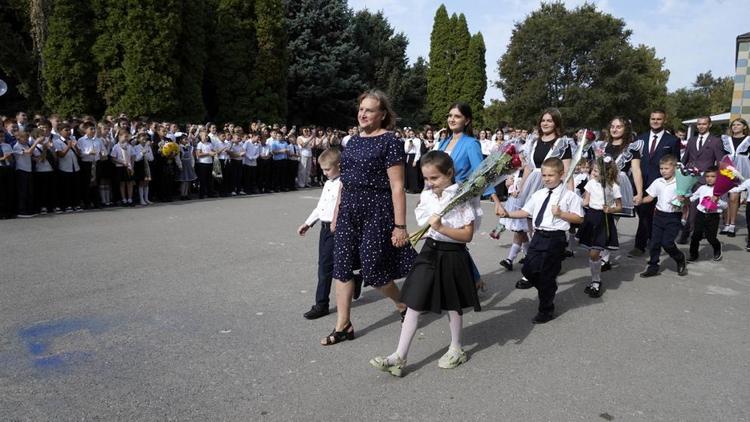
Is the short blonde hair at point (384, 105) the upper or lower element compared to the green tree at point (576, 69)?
lower

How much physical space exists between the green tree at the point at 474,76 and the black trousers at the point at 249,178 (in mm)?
28548

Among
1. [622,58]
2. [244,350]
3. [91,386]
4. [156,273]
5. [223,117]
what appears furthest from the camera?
[622,58]

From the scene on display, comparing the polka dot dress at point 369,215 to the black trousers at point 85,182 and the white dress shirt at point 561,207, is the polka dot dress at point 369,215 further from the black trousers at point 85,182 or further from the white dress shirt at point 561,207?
the black trousers at point 85,182

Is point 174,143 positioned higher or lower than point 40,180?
higher

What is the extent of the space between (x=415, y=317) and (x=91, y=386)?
2.16 metres

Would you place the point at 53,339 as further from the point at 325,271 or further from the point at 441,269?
the point at 441,269

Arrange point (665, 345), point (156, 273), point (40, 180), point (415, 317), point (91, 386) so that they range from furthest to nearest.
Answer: point (40, 180)
point (156, 273)
point (665, 345)
point (415, 317)
point (91, 386)

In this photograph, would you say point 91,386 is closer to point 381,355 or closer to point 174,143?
point 381,355

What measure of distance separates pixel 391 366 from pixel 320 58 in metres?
29.0

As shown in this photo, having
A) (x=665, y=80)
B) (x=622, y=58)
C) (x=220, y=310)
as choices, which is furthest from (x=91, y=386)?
(x=665, y=80)

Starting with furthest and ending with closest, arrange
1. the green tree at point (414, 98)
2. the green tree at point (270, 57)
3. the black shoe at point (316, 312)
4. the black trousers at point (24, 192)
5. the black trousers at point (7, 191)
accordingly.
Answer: the green tree at point (414, 98) < the green tree at point (270, 57) < the black trousers at point (24, 192) < the black trousers at point (7, 191) < the black shoe at point (316, 312)

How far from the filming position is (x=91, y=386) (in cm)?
339

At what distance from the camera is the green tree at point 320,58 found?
30328 millimetres

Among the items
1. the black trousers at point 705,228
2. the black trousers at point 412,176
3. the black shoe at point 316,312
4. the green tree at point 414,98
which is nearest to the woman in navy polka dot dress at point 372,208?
the black shoe at point 316,312
